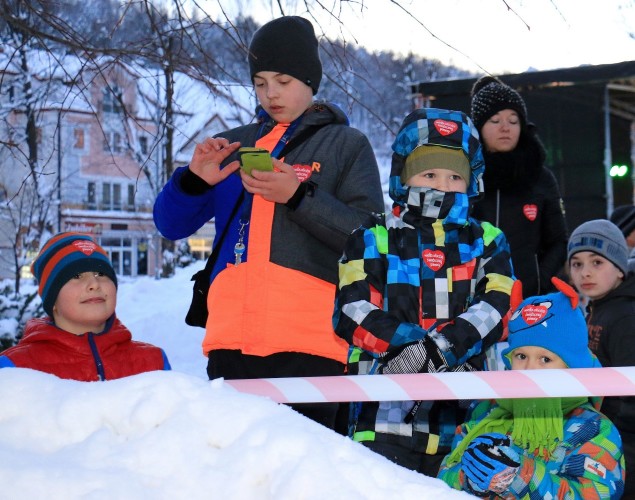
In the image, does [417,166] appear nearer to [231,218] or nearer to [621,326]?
[231,218]

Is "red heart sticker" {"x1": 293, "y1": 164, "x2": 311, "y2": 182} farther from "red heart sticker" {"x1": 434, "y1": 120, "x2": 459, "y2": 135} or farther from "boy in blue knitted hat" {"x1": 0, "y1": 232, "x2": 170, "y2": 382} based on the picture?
"boy in blue knitted hat" {"x1": 0, "y1": 232, "x2": 170, "y2": 382}

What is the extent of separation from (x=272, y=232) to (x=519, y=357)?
103cm

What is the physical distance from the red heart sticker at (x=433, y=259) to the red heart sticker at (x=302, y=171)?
66 centimetres

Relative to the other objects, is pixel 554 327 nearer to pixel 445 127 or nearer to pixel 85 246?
pixel 445 127

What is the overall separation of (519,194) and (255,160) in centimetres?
208

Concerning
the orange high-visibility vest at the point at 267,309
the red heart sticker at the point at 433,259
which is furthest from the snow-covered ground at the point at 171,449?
the orange high-visibility vest at the point at 267,309

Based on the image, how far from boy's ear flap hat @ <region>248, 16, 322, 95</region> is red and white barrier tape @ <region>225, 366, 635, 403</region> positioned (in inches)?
56.0

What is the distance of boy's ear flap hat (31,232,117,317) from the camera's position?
3381 mm

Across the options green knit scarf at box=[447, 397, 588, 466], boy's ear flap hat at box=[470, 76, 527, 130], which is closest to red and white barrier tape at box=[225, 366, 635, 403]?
green knit scarf at box=[447, 397, 588, 466]

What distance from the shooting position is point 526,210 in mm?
4641

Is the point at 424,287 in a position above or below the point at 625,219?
below

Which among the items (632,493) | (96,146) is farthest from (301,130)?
(96,146)

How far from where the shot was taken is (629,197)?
44.7ft

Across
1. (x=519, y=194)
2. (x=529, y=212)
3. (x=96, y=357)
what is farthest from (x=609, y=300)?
(x=96, y=357)
